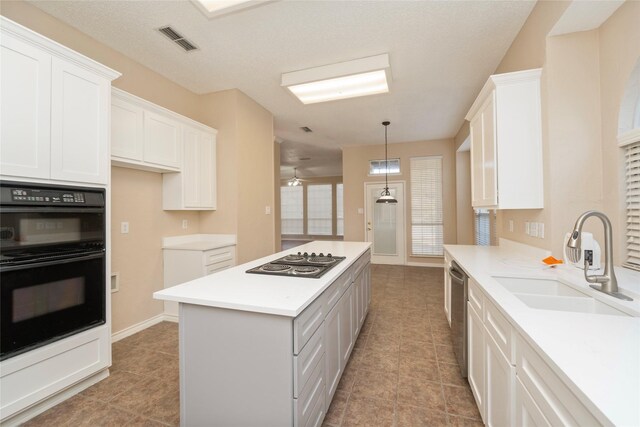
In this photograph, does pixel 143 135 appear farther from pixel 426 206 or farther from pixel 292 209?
pixel 292 209

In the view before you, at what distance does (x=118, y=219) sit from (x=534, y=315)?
351cm

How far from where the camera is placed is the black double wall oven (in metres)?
1.64

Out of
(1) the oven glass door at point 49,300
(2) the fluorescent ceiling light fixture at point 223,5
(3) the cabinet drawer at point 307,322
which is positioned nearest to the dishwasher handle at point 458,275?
(3) the cabinet drawer at point 307,322

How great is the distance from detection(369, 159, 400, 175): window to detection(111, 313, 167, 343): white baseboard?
533 centimetres

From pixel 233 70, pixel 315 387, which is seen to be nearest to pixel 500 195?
pixel 315 387

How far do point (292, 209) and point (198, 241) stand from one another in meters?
8.35

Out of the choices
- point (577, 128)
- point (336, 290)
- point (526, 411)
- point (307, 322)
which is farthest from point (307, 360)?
point (577, 128)

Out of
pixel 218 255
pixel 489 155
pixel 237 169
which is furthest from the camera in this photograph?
pixel 237 169

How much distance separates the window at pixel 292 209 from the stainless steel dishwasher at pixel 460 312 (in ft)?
32.2

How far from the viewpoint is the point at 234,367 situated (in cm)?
134

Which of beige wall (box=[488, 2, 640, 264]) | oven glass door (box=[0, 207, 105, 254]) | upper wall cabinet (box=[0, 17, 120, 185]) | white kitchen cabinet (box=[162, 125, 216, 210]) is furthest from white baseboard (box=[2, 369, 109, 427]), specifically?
beige wall (box=[488, 2, 640, 264])

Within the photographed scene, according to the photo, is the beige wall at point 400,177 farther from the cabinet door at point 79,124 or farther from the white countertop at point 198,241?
the cabinet door at point 79,124

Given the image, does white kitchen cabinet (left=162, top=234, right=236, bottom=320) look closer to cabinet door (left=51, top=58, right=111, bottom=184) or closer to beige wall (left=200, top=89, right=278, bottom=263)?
beige wall (left=200, top=89, right=278, bottom=263)

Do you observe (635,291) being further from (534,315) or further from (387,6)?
(387,6)
